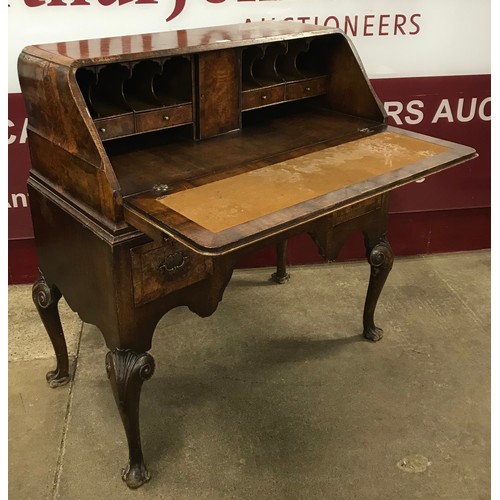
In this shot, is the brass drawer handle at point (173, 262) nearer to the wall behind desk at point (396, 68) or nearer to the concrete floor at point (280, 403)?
the concrete floor at point (280, 403)

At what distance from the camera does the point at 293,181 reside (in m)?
1.65

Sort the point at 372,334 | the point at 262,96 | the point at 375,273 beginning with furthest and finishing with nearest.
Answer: the point at 372,334 < the point at 375,273 < the point at 262,96

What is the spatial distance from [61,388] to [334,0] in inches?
78.4

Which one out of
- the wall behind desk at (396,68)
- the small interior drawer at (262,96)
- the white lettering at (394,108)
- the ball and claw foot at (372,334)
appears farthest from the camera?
the white lettering at (394,108)

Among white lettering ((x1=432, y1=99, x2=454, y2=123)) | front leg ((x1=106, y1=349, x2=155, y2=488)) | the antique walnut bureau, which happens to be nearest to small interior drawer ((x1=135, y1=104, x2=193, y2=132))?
the antique walnut bureau

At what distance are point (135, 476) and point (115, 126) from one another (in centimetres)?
109

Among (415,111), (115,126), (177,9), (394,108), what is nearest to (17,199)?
(177,9)

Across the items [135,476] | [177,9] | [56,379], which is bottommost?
[135,476]

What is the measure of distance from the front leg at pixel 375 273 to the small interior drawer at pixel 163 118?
88 centimetres

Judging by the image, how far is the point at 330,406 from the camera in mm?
2305

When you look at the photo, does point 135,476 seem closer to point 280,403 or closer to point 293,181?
point 280,403

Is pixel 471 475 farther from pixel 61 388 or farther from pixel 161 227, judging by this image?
pixel 61 388

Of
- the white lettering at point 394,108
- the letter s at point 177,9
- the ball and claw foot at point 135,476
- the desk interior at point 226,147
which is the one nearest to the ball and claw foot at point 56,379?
the ball and claw foot at point 135,476

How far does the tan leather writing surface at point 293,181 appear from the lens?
1474 millimetres
